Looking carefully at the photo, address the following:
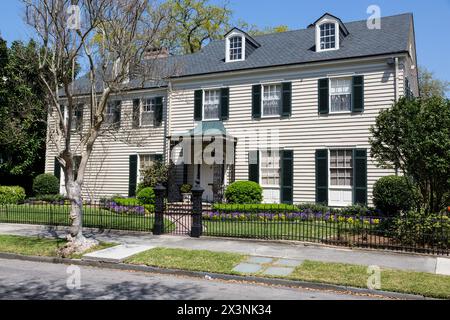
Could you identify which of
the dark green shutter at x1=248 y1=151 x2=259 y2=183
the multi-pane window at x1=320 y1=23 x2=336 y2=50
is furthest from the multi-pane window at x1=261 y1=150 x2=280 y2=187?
the multi-pane window at x1=320 y1=23 x2=336 y2=50

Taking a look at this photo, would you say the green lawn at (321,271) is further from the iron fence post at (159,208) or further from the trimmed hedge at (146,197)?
the trimmed hedge at (146,197)

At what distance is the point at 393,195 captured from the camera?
1562 cm

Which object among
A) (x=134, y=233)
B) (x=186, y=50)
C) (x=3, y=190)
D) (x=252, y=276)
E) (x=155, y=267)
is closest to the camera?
(x=252, y=276)

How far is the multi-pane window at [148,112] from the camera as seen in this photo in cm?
2336

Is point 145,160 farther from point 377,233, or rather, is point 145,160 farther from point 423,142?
point 423,142

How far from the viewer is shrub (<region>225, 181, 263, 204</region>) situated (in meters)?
18.6

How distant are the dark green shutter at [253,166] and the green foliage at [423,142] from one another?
8.05 m

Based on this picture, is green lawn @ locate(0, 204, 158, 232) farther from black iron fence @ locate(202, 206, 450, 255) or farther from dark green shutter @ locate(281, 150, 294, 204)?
dark green shutter @ locate(281, 150, 294, 204)

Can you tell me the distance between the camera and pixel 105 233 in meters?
13.8

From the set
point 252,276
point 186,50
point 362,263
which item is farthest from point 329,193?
point 186,50

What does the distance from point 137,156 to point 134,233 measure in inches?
411

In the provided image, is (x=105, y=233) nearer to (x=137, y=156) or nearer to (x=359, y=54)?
(x=137, y=156)

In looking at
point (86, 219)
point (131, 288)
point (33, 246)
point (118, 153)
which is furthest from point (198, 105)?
point (131, 288)

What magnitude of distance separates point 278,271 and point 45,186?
65.2 ft
